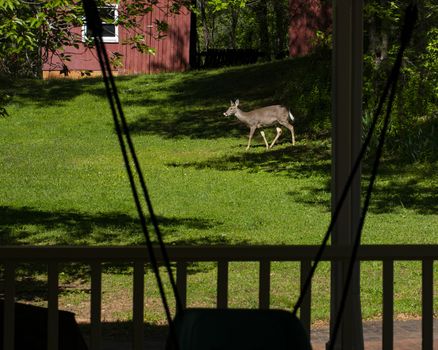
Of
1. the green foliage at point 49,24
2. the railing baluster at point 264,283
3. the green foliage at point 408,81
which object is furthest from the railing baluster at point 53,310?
the green foliage at point 408,81

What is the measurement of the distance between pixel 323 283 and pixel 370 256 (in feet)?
17.4

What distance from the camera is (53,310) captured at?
9.53 ft

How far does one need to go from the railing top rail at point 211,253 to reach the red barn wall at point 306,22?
12.0 m

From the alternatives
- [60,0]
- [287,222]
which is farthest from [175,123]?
[60,0]

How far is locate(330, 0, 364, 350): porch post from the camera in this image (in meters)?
3.29

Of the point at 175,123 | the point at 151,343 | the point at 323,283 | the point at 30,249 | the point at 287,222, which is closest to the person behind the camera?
the point at 30,249

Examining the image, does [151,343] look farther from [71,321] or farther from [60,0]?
[71,321]

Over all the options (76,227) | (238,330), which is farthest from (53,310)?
(76,227)

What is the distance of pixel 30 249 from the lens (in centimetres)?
284

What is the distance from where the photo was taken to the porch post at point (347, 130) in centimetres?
329

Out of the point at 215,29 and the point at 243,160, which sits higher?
the point at 215,29

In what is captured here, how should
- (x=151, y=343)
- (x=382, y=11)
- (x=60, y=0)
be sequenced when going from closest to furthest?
(x=151, y=343) → (x=60, y=0) → (x=382, y=11)

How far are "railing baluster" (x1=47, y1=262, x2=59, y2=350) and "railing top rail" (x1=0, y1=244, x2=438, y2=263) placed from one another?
52 millimetres

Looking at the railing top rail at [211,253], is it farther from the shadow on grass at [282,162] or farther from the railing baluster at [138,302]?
the shadow on grass at [282,162]
